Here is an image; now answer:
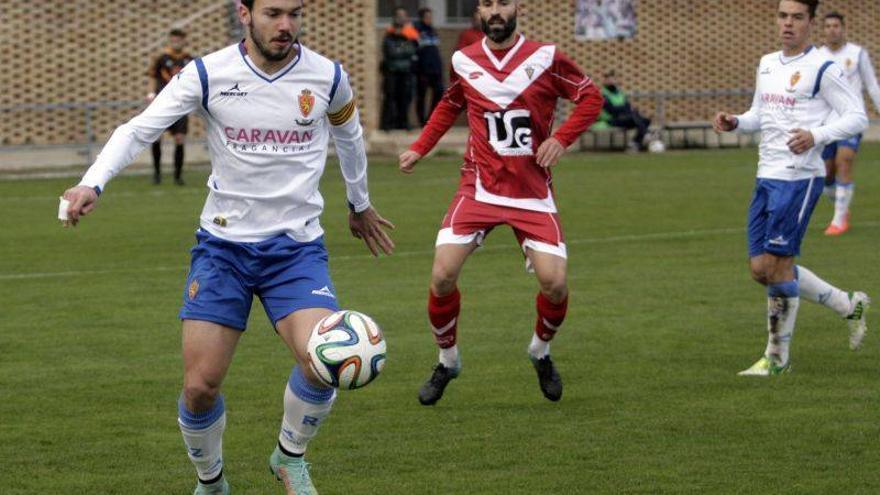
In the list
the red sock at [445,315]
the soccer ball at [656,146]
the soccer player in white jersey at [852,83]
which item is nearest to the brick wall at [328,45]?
the soccer ball at [656,146]

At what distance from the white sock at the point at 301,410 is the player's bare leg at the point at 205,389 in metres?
0.29

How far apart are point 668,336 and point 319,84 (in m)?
5.38

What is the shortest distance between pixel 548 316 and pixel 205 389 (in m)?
3.23

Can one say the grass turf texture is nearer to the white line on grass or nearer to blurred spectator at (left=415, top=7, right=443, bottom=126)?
the white line on grass

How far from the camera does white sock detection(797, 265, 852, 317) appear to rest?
11.5m

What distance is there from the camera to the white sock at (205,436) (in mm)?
7539

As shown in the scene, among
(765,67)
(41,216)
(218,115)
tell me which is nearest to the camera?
(218,115)

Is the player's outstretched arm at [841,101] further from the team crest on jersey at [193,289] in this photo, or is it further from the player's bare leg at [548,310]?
the team crest on jersey at [193,289]

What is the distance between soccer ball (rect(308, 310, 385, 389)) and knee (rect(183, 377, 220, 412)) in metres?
0.50

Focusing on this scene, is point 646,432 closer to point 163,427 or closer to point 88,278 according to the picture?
point 163,427

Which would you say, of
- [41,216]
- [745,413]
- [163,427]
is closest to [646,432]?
[745,413]

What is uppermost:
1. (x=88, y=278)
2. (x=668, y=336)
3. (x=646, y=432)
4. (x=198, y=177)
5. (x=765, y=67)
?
(x=765, y=67)

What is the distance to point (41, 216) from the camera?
21.2 metres

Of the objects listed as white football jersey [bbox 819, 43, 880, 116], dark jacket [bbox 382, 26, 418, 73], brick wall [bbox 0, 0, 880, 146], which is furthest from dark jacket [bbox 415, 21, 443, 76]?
white football jersey [bbox 819, 43, 880, 116]
